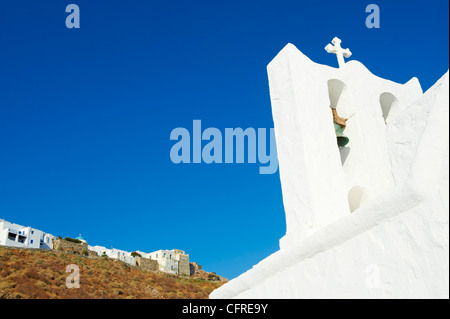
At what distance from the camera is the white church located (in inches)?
108

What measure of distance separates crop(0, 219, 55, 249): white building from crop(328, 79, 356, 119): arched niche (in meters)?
39.0

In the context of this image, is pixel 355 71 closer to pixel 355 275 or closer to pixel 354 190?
pixel 354 190

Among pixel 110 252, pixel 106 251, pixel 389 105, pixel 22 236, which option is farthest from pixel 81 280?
pixel 389 105

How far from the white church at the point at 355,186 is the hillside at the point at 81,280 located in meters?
14.9

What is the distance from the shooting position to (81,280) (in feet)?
78.2

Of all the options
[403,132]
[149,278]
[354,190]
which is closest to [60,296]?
[149,278]

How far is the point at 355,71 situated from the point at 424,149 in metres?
4.54

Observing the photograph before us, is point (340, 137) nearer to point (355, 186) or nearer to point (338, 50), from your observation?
point (355, 186)

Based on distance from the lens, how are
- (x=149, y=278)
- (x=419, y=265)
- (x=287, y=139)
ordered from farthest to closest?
(x=149, y=278)
(x=287, y=139)
(x=419, y=265)

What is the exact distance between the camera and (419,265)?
2742 millimetres

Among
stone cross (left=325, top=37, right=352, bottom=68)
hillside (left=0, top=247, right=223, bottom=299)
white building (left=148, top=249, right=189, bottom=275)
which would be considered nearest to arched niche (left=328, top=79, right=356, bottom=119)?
stone cross (left=325, top=37, right=352, bottom=68)

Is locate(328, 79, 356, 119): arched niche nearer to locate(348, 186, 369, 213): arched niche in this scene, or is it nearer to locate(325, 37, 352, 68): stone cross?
locate(325, 37, 352, 68): stone cross

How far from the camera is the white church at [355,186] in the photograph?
276 centimetres
